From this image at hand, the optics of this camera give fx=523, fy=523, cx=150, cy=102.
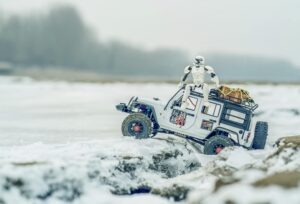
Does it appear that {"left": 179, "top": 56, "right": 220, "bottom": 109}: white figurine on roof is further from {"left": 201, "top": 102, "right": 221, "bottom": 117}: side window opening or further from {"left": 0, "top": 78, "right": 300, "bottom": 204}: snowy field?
{"left": 0, "top": 78, "right": 300, "bottom": 204}: snowy field

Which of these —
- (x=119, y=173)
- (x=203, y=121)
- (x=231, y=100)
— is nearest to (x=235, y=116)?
(x=231, y=100)

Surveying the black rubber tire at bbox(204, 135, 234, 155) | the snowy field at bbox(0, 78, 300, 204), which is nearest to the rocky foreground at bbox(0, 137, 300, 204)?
the snowy field at bbox(0, 78, 300, 204)

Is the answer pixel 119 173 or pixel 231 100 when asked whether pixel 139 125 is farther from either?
pixel 119 173

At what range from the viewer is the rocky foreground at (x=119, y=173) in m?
9.66

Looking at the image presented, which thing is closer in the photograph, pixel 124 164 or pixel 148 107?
Answer: pixel 124 164

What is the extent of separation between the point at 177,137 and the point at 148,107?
1.46m

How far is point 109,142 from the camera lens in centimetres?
1291

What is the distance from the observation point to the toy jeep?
44.3ft

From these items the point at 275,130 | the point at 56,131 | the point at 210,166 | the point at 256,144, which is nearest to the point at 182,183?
the point at 210,166

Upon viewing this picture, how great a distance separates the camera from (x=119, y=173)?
11.1 meters

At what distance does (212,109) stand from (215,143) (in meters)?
0.90

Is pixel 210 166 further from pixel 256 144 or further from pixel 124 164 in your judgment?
pixel 256 144

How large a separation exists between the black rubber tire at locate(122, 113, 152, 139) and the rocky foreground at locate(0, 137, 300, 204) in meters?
1.00

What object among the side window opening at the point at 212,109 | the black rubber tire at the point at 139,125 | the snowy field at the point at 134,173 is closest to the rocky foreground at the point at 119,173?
the snowy field at the point at 134,173
